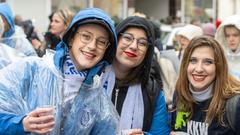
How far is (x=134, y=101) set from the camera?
301 centimetres

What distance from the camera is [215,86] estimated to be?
3.02 meters

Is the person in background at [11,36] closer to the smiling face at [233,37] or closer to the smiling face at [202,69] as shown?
the smiling face at [233,37]

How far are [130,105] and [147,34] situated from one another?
0.50m

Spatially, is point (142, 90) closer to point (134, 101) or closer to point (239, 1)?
point (134, 101)

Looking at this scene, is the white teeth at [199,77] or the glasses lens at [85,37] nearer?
the glasses lens at [85,37]

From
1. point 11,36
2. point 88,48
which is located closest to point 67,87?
point 88,48

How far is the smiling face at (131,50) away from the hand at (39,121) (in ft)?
3.32

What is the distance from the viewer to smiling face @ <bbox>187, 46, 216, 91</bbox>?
119 inches

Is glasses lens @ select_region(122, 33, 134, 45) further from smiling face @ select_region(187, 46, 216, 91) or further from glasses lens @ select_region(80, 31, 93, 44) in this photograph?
glasses lens @ select_region(80, 31, 93, 44)

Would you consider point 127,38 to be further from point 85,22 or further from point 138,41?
point 85,22

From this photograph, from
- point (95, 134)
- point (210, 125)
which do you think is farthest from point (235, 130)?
point (95, 134)

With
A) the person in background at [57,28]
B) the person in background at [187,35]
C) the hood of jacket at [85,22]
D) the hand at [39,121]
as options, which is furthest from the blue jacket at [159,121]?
the person in background at [187,35]

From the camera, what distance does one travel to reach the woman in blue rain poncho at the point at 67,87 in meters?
2.19

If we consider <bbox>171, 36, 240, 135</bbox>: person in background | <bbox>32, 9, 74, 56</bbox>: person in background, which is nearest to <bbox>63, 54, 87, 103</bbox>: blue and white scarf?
<bbox>171, 36, 240, 135</bbox>: person in background
